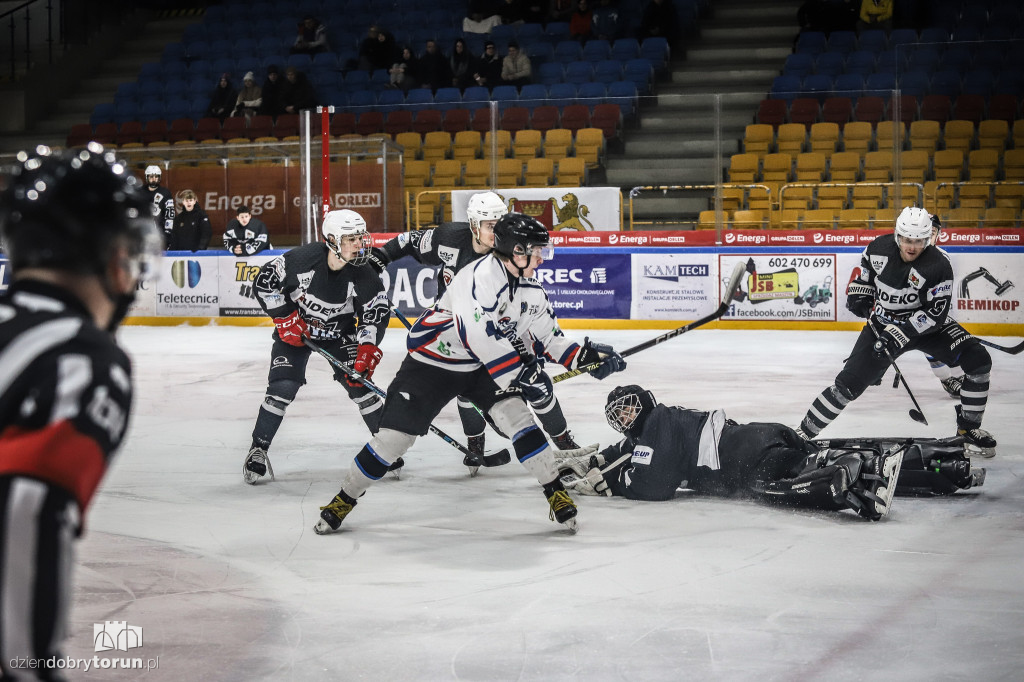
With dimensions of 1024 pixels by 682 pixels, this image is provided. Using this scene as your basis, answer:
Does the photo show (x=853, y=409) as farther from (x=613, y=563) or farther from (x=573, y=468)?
(x=613, y=563)

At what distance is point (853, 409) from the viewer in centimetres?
707

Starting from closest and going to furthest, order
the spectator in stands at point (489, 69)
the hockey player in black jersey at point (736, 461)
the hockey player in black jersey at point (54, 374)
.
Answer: the hockey player in black jersey at point (54, 374)
the hockey player in black jersey at point (736, 461)
the spectator in stands at point (489, 69)

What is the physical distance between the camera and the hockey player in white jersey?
402cm

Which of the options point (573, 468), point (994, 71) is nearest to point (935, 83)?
point (994, 71)

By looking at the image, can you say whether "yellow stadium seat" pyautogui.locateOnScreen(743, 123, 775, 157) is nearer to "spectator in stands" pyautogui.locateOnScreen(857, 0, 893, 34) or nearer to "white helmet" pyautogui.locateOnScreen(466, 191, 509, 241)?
"spectator in stands" pyautogui.locateOnScreen(857, 0, 893, 34)

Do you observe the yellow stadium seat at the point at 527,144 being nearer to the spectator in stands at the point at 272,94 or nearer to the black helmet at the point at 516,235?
the spectator in stands at the point at 272,94

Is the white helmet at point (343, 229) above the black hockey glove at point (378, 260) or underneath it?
above

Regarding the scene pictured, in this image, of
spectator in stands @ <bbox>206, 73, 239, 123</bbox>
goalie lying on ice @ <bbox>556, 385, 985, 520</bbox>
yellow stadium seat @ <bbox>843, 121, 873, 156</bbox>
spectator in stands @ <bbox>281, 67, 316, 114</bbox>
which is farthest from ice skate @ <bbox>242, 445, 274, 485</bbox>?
spectator in stands @ <bbox>206, 73, 239, 123</bbox>

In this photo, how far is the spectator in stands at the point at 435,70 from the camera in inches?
614

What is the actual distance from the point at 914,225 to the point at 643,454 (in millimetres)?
2123

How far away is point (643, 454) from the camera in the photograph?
455 cm

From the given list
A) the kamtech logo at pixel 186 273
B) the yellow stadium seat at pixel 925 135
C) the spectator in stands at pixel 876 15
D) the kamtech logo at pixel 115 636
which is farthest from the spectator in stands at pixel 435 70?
the kamtech logo at pixel 115 636

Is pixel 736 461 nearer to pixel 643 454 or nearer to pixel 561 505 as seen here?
pixel 643 454

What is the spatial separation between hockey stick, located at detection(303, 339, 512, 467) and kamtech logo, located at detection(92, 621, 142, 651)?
80.9 inches
